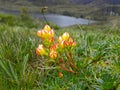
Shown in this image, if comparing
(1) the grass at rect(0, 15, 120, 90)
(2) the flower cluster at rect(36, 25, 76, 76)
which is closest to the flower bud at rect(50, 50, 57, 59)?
(2) the flower cluster at rect(36, 25, 76, 76)

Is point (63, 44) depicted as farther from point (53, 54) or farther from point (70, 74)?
point (70, 74)

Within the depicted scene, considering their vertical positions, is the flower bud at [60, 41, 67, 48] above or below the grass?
above

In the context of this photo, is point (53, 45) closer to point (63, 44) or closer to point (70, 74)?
point (63, 44)

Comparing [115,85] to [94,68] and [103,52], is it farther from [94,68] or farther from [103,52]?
[103,52]

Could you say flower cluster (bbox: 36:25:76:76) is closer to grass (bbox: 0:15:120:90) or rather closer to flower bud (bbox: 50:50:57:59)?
flower bud (bbox: 50:50:57:59)

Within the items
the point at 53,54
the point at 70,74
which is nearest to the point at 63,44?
the point at 53,54

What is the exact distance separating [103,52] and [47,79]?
65 centimetres

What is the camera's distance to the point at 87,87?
8.18ft

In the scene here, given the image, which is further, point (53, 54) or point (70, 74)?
point (70, 74)

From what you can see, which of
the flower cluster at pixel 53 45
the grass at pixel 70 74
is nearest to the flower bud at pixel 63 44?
the flower cluster at pixel 53 45

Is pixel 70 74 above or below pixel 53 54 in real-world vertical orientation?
below

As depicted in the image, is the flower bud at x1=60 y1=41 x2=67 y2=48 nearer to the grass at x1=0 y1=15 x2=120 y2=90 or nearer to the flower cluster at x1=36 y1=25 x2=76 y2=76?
the flower cluster at x1=36 y1=25 x2=76 y2=76

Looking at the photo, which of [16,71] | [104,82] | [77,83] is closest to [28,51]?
[16,71]

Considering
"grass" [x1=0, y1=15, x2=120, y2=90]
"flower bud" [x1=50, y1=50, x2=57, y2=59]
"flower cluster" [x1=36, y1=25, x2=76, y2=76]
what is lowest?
"grass" [x1=0, y1=15, x2=120, y2=90]
